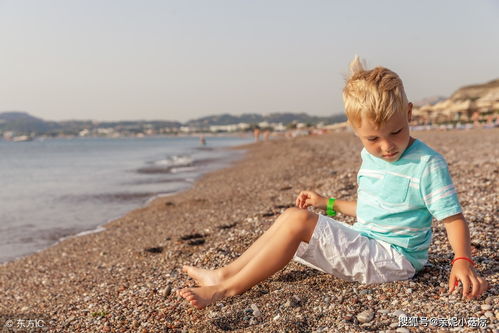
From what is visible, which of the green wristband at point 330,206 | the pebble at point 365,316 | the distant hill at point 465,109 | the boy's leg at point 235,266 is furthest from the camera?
the distant hill at point 465,109

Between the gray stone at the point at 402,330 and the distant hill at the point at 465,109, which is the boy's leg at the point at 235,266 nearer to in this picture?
the gray stone at the point at 402,330

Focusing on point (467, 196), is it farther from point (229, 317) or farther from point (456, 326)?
point (229, 317)

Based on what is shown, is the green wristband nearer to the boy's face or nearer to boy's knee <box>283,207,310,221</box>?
boy's knee <box>283,207,310,221</box>

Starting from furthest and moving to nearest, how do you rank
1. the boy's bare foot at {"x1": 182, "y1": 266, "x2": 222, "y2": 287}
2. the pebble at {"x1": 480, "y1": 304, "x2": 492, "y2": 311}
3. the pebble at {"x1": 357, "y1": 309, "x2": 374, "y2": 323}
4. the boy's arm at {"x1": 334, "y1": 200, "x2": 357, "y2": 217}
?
the boy's arm at {"x1": 334, "y1": 200, "x2": 357, "y2": 217} → the boy's bare foot at {"x1": 182, "y1": 266, "x2": 222, "y2": 287} → the pebble at {"x1": 357, "y1": 309, "x2": 374, "y2": 323} → the pebble at {"x1": 480, "y1": 304, "x2": 492, "y2": 311}

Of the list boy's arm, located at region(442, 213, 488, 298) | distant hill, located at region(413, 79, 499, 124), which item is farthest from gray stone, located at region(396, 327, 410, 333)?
distant hill, located at region(413, 79, 499, 124)

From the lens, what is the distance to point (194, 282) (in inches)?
152

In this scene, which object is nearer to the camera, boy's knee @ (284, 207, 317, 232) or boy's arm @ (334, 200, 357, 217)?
boy's knee @ (284, 207, 317, 232)

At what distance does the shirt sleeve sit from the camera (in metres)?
2.74

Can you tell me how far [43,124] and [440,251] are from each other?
16682 cm

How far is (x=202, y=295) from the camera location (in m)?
3.19

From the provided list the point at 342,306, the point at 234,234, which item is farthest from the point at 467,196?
the point at 342,306

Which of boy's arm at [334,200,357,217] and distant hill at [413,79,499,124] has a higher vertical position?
distant hill at [413,79,499,124]

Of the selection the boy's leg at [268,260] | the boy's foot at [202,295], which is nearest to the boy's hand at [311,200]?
the boy's leg at [268,260]

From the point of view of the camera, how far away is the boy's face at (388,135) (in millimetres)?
2752
